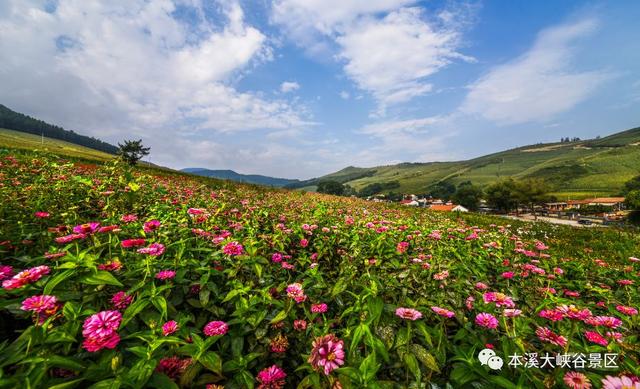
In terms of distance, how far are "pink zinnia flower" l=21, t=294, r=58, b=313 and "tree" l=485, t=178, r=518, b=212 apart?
234 feet

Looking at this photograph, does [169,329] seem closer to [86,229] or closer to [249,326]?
Result: [249,326]

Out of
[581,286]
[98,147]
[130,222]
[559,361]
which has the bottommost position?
[581,286]

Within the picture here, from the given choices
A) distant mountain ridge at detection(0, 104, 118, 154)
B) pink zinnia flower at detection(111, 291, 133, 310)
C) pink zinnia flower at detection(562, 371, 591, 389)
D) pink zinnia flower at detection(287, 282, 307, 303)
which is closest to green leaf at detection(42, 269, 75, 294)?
pink zinnia flower at detection(111, 291, 133, 310)

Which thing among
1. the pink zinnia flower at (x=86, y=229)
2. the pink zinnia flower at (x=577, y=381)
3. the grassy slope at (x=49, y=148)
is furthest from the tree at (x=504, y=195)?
the grassy slope at (x=49, y=148)

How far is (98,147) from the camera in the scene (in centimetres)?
14412

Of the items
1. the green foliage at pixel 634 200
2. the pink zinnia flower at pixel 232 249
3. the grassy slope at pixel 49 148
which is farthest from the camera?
the green foliage at pixel 634 200

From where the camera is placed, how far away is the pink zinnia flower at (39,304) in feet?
4.80

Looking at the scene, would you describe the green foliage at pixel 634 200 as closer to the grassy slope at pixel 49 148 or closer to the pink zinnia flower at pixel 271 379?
the pink zinnia flower at pixel 271 379

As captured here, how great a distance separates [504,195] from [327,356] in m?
75.0

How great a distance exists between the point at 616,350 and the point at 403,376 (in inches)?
63.2

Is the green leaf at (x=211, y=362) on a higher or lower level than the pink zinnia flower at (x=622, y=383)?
lower

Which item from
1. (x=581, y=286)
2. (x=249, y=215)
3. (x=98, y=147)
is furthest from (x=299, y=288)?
(x=98, y=147)

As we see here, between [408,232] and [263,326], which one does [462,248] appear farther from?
[263,326]

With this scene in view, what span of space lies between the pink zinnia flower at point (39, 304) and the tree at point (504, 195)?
2812 inches
